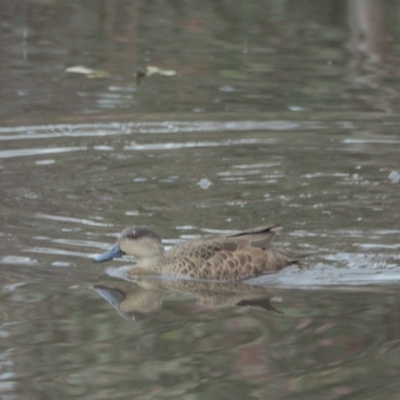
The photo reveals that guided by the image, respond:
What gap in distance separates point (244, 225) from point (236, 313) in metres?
2.10

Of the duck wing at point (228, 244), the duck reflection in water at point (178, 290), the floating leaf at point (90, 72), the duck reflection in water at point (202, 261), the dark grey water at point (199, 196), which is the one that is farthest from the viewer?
the floating leaf at point (90, 72)

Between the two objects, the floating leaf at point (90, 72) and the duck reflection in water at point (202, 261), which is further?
A: the floating leaf at point (90, 72)

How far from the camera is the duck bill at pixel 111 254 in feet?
26.7

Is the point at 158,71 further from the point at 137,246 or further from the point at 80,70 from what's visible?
the point at 137,246

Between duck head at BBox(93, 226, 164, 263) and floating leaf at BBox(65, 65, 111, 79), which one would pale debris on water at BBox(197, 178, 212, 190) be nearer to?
duck head at BBox(93, 226, 164, 263)

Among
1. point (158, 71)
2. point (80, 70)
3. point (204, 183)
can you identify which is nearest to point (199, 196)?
point (204, 183)

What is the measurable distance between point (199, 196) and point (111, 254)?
2205 mm

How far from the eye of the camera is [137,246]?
8.23m

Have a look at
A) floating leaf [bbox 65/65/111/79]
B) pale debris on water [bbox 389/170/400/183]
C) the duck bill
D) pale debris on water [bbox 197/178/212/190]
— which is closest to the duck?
the duck bill

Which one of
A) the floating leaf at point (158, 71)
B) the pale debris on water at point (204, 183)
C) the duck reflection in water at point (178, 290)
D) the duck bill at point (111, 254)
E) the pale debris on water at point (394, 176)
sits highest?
the floating leaf at point (158, 71)

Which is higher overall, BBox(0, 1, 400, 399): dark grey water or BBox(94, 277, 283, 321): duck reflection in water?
BBox(0, 1, 400, 399): dark grey water

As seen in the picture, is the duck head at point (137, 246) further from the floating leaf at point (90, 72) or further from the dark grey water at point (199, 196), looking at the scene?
the floating leaf at point (90, 72)

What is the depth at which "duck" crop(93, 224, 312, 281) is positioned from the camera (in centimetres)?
816

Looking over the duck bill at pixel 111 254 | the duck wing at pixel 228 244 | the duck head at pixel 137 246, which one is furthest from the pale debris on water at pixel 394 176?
the duck bill at pixel 111 254
